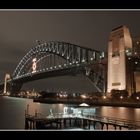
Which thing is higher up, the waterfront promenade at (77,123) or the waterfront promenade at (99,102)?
the waterfront promenade at (99,102)

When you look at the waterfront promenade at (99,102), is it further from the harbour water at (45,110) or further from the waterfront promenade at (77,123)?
the waterfront promenade at (77,123)

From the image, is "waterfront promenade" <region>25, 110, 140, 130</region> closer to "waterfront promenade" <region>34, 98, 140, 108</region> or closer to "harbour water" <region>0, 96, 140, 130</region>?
"harbour water" <region>0, 96, 140, 130</region>

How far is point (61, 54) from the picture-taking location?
8.98 meters

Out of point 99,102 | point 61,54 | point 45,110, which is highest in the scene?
point 61,54

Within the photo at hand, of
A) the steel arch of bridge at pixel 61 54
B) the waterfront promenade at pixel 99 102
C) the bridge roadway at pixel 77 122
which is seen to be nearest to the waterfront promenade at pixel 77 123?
the bridge roadway at pixel 77 122

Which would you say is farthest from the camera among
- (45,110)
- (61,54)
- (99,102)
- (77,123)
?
(61,54)

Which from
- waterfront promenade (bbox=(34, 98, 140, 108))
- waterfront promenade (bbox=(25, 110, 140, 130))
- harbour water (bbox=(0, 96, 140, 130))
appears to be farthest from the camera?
waterfront promenade (bbox=(34, 98, 140, 108))

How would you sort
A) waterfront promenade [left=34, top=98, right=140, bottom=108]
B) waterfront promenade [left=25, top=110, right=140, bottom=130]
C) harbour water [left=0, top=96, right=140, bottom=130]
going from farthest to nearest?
1. waterfront promenade [left=34, top=98, right=140, bottom=108]
2. harbour water [left=0, top=96, right=140, bottom=130]
3. waterfront promenade [left=25, top=110, right=140, bottom=130]

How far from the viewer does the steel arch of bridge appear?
6.36 m

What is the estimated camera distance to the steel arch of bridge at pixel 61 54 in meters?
6.36

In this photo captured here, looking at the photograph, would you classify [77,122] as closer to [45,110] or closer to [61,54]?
[45,110]

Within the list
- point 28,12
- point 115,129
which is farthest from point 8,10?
point 115,129

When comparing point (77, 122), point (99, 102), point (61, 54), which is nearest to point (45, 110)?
point (77, 122)

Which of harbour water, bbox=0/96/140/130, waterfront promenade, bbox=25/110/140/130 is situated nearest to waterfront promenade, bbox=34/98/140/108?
harbour water, bbox=0/96/140/130
